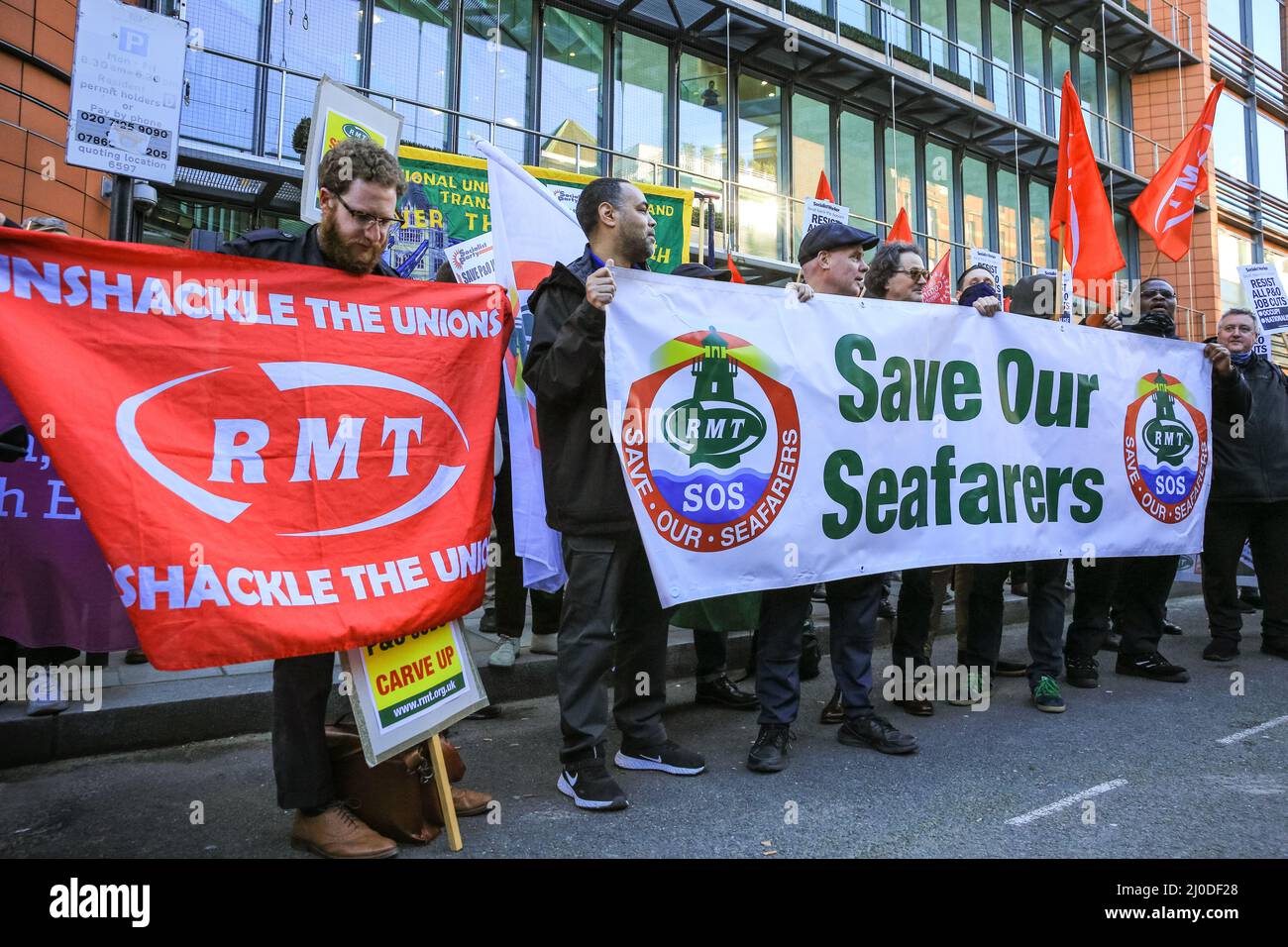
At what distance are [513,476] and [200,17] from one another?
27.5 ft

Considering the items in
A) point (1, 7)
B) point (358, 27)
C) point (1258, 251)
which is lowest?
point (1, 7)

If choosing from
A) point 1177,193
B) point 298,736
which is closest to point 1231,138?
point 1177,193

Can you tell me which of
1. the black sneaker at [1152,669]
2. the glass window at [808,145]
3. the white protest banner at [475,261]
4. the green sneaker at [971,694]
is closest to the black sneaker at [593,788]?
the green sneaker at [971,694]

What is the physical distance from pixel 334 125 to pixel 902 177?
14039mm

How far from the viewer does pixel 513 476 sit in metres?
4.02

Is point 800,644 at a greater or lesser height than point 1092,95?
lesser

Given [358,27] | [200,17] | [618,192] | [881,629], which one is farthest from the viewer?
[358,27]

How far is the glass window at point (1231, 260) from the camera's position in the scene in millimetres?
21516

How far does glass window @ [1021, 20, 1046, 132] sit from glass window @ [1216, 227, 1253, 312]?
257 inches

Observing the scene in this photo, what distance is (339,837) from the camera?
2590 mm

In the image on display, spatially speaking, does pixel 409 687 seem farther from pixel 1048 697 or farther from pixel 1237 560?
pixel 1237 560

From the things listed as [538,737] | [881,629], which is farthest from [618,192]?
[881,629]
